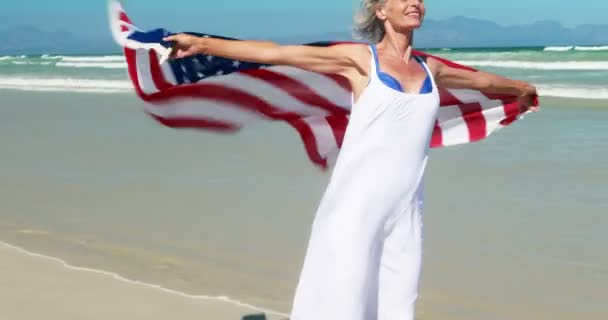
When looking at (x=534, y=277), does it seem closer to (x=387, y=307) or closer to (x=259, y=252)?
(x=259, y=252)

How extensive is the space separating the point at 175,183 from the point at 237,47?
19.7 feet

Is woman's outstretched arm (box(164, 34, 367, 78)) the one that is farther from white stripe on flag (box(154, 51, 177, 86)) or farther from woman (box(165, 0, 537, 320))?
white stripe on flag (box(154, 51, 177, 86))

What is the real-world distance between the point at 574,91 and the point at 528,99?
56.5 ft

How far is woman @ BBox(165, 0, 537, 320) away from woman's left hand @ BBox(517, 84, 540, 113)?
40.7 inches

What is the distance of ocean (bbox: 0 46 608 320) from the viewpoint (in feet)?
19.3

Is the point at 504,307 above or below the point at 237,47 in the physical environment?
below

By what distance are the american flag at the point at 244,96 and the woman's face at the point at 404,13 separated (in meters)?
0.78

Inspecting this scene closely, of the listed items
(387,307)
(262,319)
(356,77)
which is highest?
(356,77)

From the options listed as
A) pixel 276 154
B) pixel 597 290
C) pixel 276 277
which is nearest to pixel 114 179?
pixel 276 154

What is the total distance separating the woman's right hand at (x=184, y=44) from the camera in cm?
355

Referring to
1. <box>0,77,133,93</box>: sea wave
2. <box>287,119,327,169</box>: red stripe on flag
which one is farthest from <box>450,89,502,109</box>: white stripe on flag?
<box>0,77,133,93</box>: sea wave

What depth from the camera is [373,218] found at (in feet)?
11.3

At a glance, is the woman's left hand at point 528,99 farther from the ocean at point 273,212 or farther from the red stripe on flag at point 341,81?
the ocean at point 273,212

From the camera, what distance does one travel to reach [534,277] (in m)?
6.02
